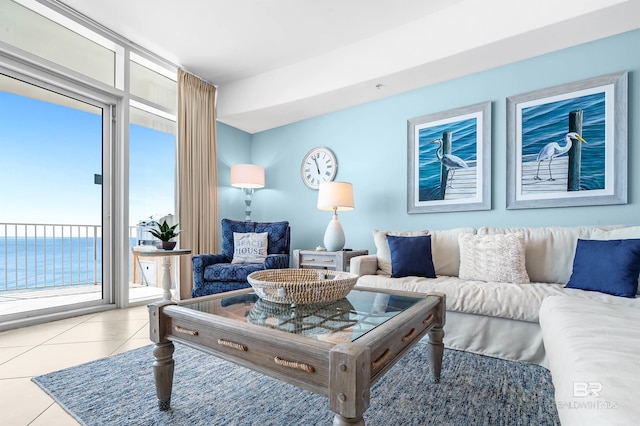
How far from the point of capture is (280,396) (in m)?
1.44

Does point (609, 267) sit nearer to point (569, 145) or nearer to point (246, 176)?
point (569, 145)

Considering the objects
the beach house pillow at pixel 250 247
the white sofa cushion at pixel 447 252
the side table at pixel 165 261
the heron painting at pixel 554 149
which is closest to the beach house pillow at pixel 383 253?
the white sofa cushion at pixel 447 252

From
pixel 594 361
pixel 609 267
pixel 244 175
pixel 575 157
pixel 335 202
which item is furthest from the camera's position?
pixel 244 175

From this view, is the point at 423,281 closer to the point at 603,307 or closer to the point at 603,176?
the point at 603,307

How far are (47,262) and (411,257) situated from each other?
436 centimetres

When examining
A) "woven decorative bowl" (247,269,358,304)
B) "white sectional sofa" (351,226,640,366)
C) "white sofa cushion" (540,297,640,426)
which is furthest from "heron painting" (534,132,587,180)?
"woven decorative bowl" (247,269,358,304)

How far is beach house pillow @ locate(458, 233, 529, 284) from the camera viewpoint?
7.06 ft

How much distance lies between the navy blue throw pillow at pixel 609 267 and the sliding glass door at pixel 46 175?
3.88 meters

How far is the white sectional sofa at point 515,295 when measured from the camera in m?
1.77

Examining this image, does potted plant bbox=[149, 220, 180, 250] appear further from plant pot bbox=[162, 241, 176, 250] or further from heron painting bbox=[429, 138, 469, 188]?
heron painting bbox=[429, 138, 469, 188]

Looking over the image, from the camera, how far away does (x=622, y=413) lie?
0.60m

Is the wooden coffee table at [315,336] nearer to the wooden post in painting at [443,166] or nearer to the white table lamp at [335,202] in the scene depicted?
the white table lamp at [335,202]

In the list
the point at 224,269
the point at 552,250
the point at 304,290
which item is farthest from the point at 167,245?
the point at 552,250

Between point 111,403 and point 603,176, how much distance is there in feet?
11.0
